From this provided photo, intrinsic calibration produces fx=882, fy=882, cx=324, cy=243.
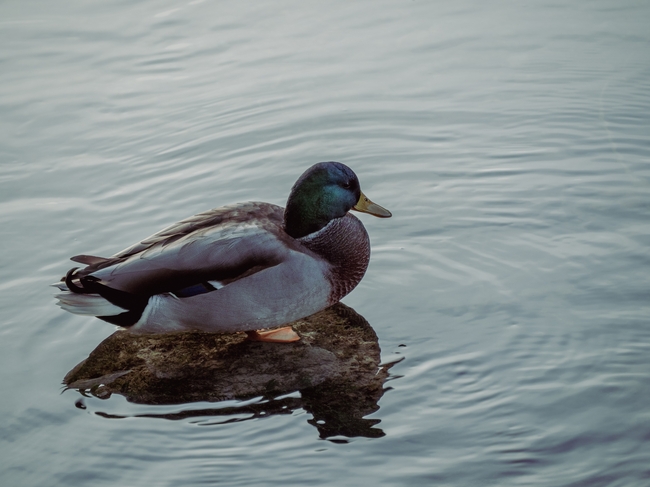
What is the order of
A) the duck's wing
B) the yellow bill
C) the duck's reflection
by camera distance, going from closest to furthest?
the duck's reflection
the duck's wing
the yellow bill

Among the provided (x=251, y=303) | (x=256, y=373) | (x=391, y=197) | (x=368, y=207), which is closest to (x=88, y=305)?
(x=251, y=303)

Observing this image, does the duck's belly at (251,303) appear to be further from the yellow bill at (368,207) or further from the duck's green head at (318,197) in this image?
the yellow bill at (368,207)

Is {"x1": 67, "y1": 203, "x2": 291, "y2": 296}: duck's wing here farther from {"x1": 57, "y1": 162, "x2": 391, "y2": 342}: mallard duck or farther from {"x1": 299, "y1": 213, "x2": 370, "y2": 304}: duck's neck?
{"x1": 299, "y1": 213, "x2": 370, "y2": 304}: duck's neck

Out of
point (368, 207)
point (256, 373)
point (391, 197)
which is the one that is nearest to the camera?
point (256, 373)

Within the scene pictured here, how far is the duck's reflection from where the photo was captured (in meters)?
4.49

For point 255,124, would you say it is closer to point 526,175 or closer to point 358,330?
point 526,175

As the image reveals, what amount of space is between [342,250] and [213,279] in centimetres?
80

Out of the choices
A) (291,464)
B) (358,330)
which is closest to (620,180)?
Answer: (358,330)

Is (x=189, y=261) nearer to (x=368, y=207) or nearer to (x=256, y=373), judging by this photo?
(x=256, y=373)

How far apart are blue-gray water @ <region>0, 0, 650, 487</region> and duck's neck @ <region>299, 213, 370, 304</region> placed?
0.27 metres

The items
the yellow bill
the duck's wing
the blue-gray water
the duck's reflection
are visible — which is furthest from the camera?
the yellow bill

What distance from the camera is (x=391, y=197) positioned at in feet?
21.0

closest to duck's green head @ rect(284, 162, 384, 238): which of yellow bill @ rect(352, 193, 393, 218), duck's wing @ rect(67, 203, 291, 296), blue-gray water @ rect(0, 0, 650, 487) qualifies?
yellow bill @ rect(352, 193, 393, 218)

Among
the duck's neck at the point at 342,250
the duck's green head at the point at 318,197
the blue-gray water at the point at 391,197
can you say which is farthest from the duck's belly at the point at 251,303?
the blue-gray water at the point at 391,197
